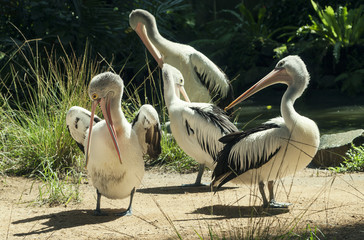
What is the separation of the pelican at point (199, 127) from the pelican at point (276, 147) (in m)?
0.79

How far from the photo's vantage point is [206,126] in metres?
5.57

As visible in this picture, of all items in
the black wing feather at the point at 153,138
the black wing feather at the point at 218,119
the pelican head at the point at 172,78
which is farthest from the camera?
the pelican head at the point at 172,78

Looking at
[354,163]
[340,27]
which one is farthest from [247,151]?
[340,27]

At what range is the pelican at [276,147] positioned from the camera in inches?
175

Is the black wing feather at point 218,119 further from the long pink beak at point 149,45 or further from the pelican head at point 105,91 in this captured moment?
the long pink beak at point 149,45

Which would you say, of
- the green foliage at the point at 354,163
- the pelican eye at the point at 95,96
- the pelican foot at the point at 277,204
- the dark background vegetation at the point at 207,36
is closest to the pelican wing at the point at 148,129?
the pelican eye at the point at 95,96

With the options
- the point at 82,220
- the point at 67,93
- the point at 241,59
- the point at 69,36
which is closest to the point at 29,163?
the point at 67,93

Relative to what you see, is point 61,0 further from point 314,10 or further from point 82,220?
point 82,220

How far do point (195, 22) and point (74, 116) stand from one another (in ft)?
49.4

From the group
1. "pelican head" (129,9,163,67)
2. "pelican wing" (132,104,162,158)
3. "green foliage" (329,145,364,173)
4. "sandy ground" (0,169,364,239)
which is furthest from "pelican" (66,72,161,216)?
"pelican head" (129,9,163,67)

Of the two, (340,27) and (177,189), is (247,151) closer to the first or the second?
(177,189)

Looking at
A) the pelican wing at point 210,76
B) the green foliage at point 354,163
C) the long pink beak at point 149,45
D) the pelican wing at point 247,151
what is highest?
the long pink beak at point 149,45

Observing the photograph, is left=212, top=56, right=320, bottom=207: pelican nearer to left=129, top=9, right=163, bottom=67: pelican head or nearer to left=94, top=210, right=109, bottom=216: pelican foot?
left=94, top=210, right=109, bottom=216: pelican foot

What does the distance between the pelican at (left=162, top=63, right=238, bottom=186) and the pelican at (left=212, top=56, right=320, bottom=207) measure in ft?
2.60
